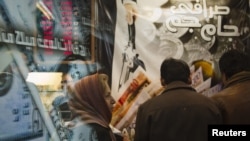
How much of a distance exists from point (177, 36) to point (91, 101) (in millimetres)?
924

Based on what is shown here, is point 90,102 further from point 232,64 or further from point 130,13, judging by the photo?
point 232,64

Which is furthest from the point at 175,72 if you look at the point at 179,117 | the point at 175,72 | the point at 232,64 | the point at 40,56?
the point at 40,56

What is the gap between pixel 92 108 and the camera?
10.1ft

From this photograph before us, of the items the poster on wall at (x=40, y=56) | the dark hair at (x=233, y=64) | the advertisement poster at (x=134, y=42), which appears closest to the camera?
the dark hair at (x=233, y=64)

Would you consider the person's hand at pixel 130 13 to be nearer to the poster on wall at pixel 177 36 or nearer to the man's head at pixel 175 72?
the poster on wall at pixel 177 36

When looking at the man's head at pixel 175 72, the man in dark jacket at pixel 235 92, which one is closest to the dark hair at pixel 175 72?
the man's head at pixel 175 72

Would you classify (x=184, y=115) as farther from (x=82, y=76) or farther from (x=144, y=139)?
(x=82, y=76)

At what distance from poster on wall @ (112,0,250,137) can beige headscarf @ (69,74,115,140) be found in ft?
0.39

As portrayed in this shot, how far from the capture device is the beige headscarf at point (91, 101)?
3064mm

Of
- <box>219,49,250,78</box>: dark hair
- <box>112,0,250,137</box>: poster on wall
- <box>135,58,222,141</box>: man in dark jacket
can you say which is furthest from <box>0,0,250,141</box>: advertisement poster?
<box>135,58,222,141</box>: man in dark jacket

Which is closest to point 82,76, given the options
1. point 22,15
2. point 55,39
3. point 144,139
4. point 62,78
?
point 62,78

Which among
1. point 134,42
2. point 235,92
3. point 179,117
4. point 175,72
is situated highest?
point 134,42

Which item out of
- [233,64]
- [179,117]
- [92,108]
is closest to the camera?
[179,117]

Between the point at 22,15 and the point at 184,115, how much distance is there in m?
1.51
